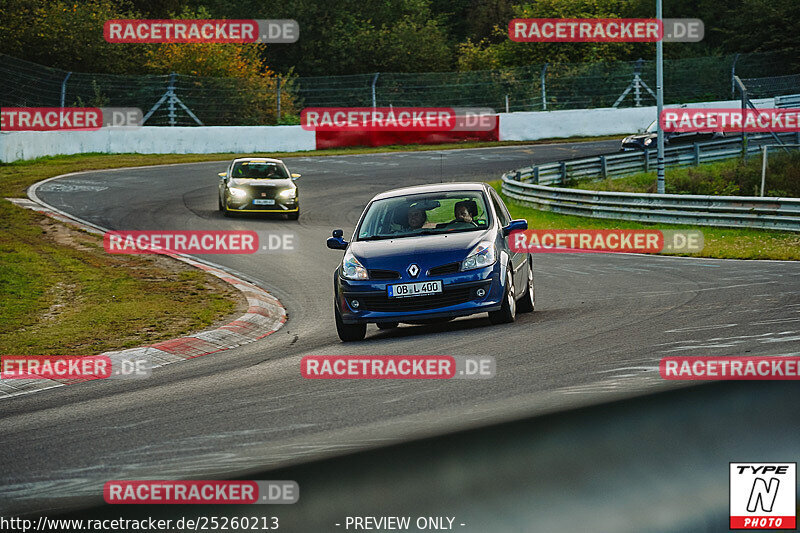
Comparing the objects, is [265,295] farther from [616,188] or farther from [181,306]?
[616,188]

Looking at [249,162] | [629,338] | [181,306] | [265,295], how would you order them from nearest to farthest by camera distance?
[629,338] < [181,306] < [265,295] < [249,162]

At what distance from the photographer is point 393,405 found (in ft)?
21.8

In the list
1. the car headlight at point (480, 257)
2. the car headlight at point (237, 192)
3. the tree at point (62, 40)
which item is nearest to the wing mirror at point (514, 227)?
the car headlight at point (480, 257)

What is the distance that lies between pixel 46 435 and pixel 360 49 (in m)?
58.8

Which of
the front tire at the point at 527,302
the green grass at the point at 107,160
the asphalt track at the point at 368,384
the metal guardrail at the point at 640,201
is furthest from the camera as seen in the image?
the green grass at the point at 107,160

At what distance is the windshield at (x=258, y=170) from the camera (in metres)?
24.1

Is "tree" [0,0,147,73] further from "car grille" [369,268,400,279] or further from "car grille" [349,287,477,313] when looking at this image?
"car grille" [349,287,477,313]

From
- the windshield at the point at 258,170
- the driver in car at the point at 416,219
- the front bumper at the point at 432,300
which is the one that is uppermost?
the windshield at the point at 258,170

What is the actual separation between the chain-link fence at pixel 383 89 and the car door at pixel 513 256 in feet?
89.0

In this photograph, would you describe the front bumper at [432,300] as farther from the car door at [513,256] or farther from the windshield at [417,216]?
the windshield at [417,216]

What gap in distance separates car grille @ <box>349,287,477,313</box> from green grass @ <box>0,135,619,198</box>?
17.1 metres

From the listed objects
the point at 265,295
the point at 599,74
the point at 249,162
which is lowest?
the point at 265,295

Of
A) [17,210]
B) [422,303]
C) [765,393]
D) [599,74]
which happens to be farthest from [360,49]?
[765,393]

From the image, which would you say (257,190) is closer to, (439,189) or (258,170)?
(258,170)
